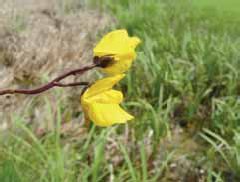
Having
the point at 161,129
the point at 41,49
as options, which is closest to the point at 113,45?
the point at 161,129

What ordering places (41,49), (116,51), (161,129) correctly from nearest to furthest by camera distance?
1. (116,51)
2. (161,129)
3. (41,49)

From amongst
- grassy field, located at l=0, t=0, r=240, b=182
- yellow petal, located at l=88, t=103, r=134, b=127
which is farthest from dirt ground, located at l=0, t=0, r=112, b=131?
yellow petal, located at l=88, t=103, r=134, b=127

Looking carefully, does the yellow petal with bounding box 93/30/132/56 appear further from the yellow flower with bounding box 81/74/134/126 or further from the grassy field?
the grassy field

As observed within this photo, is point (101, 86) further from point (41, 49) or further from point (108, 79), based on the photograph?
point (41, 49)

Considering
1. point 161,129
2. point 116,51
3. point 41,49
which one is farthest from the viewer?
point 41,49

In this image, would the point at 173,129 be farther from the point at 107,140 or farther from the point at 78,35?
the point at 78,35


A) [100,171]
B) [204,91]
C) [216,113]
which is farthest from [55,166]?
[204,91]
